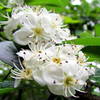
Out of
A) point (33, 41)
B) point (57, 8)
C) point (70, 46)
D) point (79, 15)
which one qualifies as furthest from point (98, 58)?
point (79, 15)

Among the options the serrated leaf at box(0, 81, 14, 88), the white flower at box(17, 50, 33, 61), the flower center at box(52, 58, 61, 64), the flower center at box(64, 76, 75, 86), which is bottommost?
the serrated leaf at box(0, 81, 14, 88)

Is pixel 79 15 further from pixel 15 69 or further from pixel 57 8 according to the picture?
pixel 15 69

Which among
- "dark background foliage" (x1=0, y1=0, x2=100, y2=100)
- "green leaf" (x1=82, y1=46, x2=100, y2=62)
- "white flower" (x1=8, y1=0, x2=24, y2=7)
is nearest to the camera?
"dark background foliage" (x1=0, y1=0, x2=100, y2=100)

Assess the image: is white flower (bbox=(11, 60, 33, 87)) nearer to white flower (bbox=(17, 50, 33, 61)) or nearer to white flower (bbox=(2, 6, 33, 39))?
white flower (bbox=(17, 50, 33, 61))

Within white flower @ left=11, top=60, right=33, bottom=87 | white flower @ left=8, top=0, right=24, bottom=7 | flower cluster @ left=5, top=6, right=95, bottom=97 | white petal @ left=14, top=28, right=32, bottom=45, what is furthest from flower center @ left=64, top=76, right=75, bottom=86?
white flower @ left=8, top=0, right=24, bottom=7

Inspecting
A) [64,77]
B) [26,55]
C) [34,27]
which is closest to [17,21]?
[34,27]

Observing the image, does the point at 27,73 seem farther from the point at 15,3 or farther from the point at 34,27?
the point at 15,3

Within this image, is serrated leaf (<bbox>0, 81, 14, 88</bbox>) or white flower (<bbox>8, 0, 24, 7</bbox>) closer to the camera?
serrated leaf (<bbox>0, 81, 14, 88</bbox>)

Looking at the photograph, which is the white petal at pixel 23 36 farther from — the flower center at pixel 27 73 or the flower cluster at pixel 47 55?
the flower center at pixel 27 73
